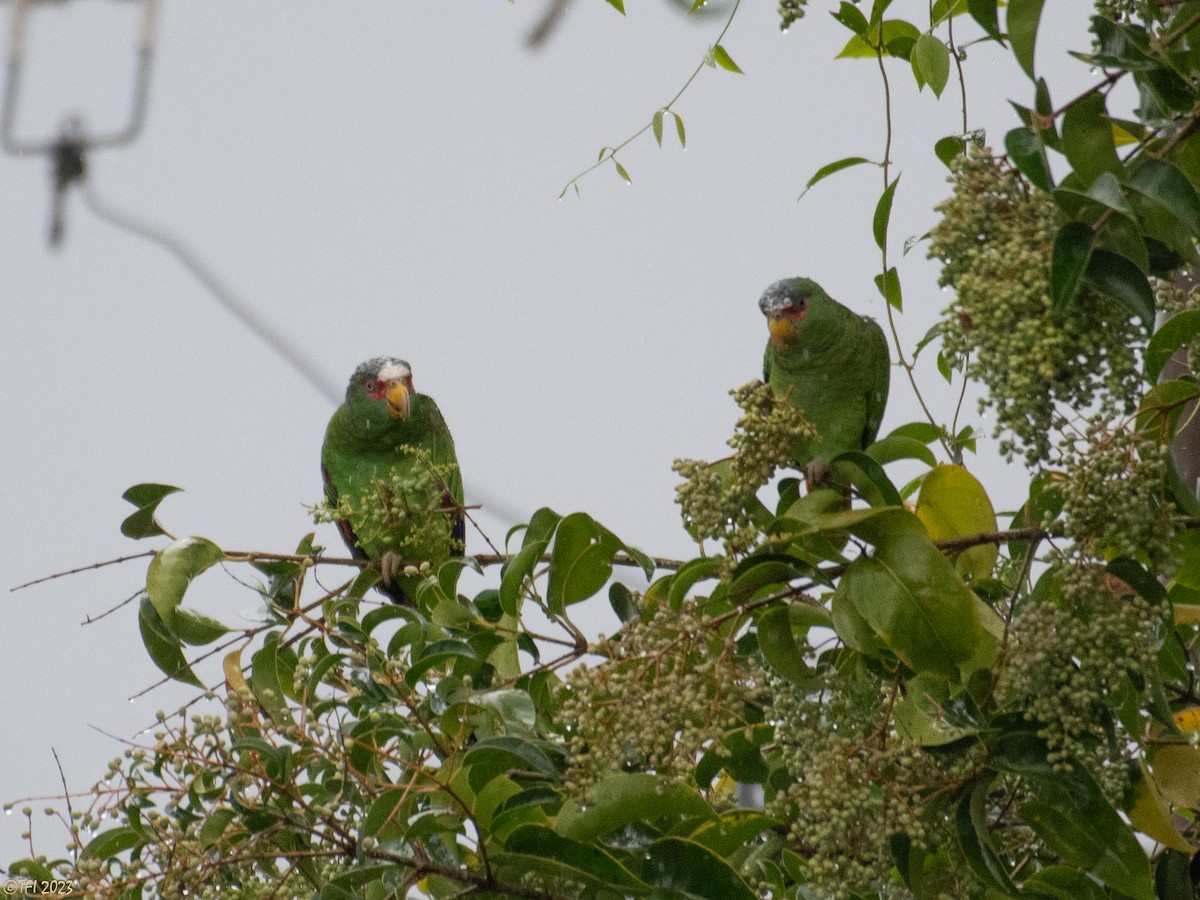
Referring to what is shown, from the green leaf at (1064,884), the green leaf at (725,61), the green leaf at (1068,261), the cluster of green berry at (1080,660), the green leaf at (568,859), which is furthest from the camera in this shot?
the green leaf at (725,61)

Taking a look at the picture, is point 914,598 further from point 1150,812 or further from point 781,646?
point 1150,812

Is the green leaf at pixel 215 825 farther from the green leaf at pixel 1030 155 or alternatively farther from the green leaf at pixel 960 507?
the green leaf at pixel 1030 155

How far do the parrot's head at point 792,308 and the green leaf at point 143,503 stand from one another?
0.94 m

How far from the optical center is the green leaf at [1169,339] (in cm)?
99

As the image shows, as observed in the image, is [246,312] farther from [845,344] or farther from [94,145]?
[845,344]

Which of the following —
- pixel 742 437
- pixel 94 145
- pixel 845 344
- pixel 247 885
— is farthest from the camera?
pixel 94 145

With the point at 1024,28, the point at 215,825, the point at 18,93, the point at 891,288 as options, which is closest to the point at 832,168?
the point at 891,288

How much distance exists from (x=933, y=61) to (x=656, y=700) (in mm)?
687

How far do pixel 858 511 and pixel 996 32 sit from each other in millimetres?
407

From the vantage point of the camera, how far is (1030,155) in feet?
2.89

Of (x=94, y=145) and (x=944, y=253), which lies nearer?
(x=944, y=253)

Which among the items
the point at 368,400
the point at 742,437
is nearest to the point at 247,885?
the point at 742,437

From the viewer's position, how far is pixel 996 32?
0.95m

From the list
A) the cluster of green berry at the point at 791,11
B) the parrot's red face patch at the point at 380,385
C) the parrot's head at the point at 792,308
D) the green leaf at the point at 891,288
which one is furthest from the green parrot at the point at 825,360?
the parrot's red face patch at the point at 380,385
